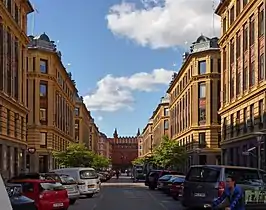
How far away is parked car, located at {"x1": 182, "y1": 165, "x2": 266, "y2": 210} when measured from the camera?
55.4ft

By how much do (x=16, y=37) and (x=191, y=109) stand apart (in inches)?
1356

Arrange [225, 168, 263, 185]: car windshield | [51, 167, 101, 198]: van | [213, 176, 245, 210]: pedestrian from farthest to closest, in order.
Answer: [51, 167, 101, 198]: van, [225, 168, 263, 185]: car windshield, [213, 176, 245, 210]: pedestrian

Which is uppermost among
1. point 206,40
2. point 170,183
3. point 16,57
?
point 206,40

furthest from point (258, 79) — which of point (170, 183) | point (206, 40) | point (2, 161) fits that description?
point (206, 40)

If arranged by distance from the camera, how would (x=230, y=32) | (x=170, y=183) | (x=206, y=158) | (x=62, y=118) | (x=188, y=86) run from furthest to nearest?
(x=62, y=118) → (x=188, y=86) → (x=206, y=158) → (x=230, y=32) → (x=170, y=183)

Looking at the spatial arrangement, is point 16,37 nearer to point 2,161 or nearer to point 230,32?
point 2,161

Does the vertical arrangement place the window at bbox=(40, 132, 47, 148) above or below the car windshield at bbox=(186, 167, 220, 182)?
above

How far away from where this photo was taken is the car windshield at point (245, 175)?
18.1 m

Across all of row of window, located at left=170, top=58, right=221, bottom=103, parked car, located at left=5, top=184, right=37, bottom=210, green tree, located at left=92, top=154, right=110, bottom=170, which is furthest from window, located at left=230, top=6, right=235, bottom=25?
parked car, located at left=5, top=184, right=37, bottom=210

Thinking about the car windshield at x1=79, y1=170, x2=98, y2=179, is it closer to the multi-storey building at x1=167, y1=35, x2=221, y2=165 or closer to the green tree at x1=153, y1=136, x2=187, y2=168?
the multi-storey building at x1=167, y1=35, x2=221, y2=165

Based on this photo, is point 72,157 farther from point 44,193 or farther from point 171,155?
point 44,193

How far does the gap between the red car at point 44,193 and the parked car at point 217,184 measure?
4685mm

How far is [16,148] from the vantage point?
162 ft

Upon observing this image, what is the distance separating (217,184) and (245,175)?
1.00m
